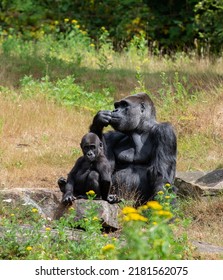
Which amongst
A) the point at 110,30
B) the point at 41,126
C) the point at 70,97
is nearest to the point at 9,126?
the point at 41,126

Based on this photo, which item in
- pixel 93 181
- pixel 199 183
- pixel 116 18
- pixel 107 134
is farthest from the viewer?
pixel 116 18

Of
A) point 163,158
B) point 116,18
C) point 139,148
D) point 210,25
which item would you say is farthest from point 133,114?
point 116,18

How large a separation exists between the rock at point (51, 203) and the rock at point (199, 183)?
127 cm

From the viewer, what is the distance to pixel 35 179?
10852 millimetres

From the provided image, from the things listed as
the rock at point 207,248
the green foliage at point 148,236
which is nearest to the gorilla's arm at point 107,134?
the rock at point 207,248

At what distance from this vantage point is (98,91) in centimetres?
1501

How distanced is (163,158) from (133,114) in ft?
1.81

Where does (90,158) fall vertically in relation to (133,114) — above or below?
below

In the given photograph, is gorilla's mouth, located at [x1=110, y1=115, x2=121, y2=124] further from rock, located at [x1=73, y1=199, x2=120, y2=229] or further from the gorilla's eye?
rock, located at [x1=73, y1=199, x2=120, y2=229]

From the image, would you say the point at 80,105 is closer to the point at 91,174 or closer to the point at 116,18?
the point at 91,174

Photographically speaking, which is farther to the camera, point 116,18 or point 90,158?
point 116,18

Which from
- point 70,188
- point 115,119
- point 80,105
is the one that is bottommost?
point 80,105

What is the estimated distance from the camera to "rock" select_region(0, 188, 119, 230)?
8352 millimetres
